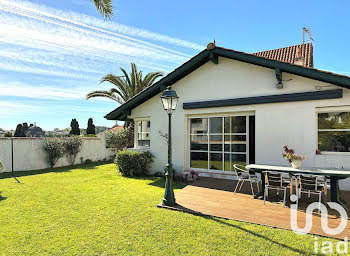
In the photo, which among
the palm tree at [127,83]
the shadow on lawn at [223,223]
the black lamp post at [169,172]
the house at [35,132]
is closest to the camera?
the shadow on lawn at [223,223]

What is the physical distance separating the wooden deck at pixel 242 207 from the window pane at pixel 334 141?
1491mm

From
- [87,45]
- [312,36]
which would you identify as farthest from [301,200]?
[312,36]

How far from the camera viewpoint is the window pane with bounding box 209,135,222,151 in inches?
376

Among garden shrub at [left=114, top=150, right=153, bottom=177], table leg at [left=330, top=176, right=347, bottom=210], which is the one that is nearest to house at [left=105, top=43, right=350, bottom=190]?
garden shrub at [left=114, top=150, right=153, bottom=177]

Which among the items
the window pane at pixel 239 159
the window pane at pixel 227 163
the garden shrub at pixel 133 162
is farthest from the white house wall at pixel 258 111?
the window pane at pixel 227 163

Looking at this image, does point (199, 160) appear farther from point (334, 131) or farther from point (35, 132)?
point (35, 132)

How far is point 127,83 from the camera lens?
19875 mm

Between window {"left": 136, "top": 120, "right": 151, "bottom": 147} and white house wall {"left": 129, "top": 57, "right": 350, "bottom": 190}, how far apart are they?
698 millimetres

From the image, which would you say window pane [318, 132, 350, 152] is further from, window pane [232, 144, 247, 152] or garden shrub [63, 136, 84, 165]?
garden shrub [63, 136, 84, 165]

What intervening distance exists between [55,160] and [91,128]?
56.3ft

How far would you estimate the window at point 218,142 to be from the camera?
9086mm

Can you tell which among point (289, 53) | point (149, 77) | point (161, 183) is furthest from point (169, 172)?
point (149, 77)

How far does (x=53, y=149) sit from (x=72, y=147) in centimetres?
143

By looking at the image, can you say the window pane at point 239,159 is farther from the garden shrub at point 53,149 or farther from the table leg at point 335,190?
the garden shrub at point 53,149
